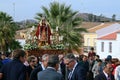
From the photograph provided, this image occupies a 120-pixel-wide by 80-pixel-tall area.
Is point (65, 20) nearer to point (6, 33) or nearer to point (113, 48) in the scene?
point (6, 33)

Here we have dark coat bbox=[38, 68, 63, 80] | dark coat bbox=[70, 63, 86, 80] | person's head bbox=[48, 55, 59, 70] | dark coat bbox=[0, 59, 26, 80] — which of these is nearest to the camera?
dark coat bbox=[38, 68, 63, 80]

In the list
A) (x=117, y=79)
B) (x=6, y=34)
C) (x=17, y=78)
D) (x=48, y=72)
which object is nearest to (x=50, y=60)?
(x=48, y=72)

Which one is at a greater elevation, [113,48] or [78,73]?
[78,73]

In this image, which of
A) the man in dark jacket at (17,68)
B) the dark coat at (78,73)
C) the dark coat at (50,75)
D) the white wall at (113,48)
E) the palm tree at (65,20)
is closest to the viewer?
the dark coat at (50,75)

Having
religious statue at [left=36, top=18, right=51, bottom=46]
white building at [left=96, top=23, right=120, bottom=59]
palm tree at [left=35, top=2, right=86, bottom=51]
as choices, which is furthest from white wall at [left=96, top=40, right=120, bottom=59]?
religious statue at [left=36, top=18, right=51, bottom=46]

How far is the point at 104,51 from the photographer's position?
69562 mm

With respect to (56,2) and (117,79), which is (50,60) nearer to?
(117,79)

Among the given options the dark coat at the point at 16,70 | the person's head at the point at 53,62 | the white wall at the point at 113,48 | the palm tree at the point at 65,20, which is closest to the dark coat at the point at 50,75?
the person's head at the point at 53,62

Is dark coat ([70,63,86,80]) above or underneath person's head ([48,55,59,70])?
underneath

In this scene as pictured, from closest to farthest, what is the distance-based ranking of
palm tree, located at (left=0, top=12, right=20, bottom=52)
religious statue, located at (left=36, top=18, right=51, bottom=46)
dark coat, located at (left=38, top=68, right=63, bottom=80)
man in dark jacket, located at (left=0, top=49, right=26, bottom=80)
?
dark coat, located at (left=38, top=68, right=63, bottom=80) < man in dark jacket, located at (left=0, top=49, right=26, bottom=80) < religious statue, located at (left=36, top=18, right=51, bottom=46) < palm tree, located at (left=0, top=12, right=20, bottom=52)

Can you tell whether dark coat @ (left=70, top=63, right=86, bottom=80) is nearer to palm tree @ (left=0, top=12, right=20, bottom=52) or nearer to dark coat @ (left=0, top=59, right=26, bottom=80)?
dark coat @ (left=0, top=59, right=26, bottom=80)

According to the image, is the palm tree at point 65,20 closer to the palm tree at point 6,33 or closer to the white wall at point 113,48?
the palm tree at point 6,33

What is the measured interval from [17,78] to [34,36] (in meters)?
19.9

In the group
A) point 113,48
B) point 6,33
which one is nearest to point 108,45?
point 113,48
